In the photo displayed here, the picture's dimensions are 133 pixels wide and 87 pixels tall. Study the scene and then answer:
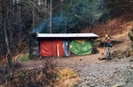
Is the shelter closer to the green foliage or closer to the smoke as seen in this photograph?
the green foliage

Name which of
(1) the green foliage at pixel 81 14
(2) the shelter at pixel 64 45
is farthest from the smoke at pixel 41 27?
(2) the shelter at pixel 64 45

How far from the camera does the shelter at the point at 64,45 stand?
95.9 feet

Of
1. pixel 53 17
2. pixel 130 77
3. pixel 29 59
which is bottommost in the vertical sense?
pixel 29 59

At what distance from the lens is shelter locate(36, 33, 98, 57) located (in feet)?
95.9

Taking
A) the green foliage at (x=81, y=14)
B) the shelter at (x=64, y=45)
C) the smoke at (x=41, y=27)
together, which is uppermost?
the green foliage at (x=81, y=14)

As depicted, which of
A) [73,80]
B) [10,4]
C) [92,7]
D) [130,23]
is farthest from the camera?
[92,7]

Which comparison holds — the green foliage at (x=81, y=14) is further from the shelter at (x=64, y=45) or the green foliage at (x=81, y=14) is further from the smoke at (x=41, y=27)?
the shelter at (x=64, y=45)

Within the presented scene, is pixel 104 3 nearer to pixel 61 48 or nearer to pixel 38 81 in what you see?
pixel 61 48

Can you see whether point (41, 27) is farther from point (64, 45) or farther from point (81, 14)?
point (64, 45)

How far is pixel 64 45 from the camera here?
97.5 ft

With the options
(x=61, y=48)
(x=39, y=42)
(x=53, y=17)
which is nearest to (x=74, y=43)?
(x=61, y=48)

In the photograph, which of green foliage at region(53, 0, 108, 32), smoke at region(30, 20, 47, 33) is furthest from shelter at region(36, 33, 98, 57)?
smoke at region(30, 20, 47, 33)

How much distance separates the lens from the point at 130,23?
121ft

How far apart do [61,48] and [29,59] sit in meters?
4.08
